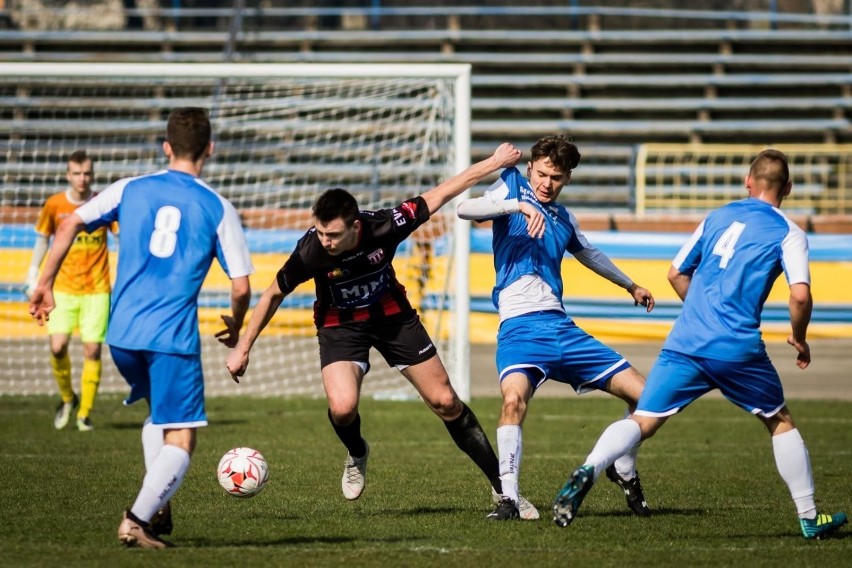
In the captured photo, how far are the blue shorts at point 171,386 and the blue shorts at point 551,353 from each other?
209 centimetres

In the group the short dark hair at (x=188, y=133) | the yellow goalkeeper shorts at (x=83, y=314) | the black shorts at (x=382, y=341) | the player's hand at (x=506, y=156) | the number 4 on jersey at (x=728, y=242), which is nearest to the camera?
the short dark hair at (x=188, y=133)

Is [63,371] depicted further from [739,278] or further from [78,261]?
[739,278]

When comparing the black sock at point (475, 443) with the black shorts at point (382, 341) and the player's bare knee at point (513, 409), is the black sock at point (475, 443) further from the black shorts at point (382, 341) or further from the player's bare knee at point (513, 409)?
the black shorts at point (382, 341)

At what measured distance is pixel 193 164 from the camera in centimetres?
591

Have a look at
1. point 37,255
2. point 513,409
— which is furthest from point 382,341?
point 37,255

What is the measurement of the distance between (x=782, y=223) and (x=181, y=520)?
3.63 m

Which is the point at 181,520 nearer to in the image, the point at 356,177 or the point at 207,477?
the point at 207,477

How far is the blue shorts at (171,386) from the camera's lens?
572 cm

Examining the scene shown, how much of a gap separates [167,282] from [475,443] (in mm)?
2342

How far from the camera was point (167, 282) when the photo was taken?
5762 millimetres

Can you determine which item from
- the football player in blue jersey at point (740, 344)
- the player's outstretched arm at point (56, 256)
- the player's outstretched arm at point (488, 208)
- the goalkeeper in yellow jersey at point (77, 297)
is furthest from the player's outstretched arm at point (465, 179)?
the goalkeeper in yellow jersey at point (77, 297)

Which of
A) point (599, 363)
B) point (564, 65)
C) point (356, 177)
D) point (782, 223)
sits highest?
point (564, 65)

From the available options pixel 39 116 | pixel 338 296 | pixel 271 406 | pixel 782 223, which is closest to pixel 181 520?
pixel 338 296

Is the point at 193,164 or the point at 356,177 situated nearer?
Answer: the point at 193,164
